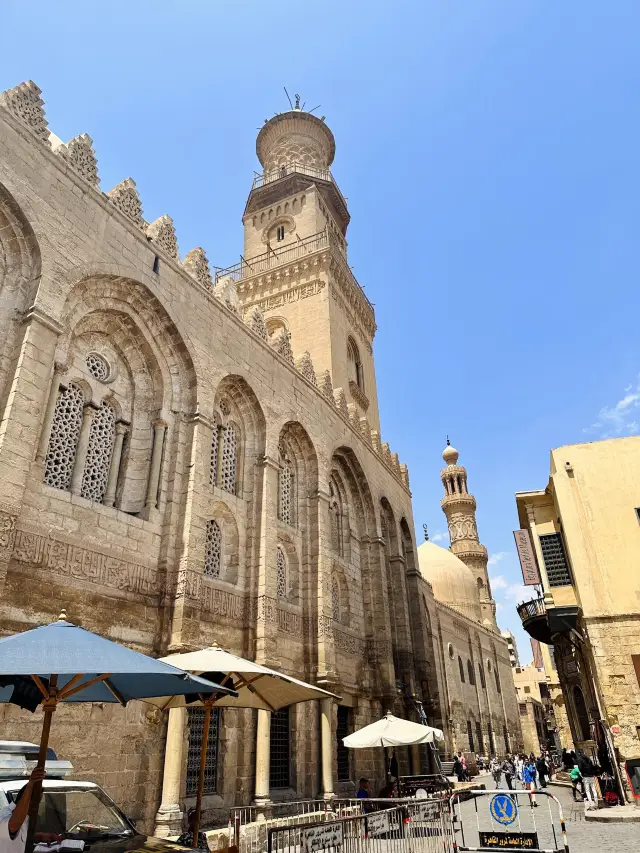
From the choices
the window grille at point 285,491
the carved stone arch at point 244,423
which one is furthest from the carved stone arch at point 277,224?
the carved stone arch at point 244,423

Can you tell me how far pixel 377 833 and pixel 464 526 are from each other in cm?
4329

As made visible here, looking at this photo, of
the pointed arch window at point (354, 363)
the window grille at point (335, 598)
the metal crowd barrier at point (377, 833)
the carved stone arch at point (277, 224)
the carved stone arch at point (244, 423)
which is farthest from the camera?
the carved stone arch at point (277, 224)

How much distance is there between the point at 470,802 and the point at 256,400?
10990 mm

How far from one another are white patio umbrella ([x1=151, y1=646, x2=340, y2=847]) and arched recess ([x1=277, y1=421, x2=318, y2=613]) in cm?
561

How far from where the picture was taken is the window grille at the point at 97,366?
10281 millimetres

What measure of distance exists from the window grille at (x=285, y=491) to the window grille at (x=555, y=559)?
8.28 metres

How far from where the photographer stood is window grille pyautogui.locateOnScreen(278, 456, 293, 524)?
14320mm

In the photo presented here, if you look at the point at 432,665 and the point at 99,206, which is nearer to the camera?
the point at 99,206

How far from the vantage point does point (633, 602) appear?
1439 cm

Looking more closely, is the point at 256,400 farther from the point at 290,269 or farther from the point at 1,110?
the point at 290,269

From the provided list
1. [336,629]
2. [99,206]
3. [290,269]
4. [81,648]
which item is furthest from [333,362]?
[81,648]

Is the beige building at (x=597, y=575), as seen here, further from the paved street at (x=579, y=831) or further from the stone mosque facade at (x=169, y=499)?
the stone mosque facade at (x=169, y=499)

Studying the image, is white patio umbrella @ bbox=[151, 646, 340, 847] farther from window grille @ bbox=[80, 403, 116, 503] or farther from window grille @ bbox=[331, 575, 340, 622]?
window grille @ bbox=[331, 575, 340, 622]

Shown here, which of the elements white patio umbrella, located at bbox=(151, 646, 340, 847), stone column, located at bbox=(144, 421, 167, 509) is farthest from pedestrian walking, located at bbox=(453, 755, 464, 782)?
stone column, located at bbox=(144, 421, 167, 509)
